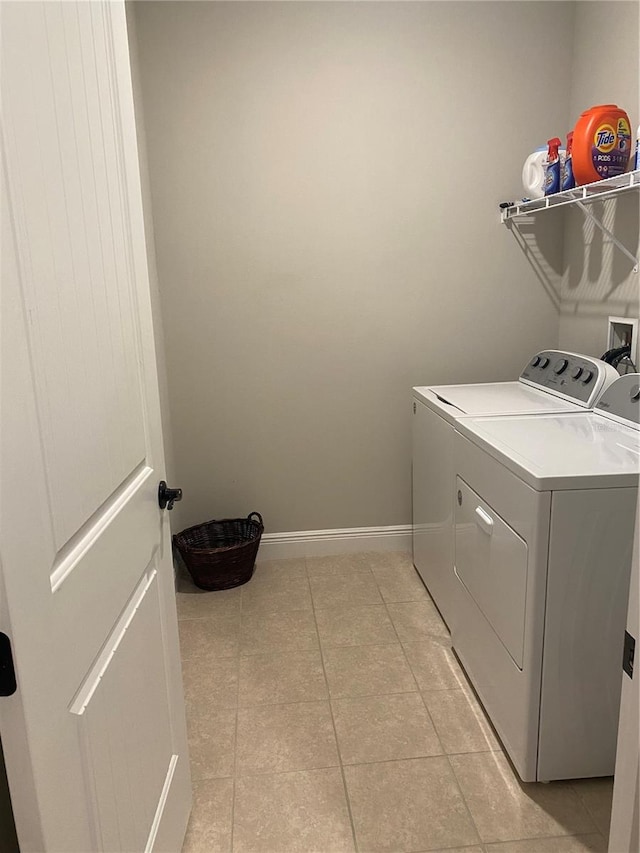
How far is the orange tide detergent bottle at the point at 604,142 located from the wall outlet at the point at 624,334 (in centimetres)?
54

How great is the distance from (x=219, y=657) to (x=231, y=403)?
115 cm

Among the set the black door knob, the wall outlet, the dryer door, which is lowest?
the dryer door

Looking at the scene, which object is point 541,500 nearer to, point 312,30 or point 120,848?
point 120,848

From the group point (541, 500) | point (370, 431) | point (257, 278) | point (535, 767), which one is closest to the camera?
point (541, 500)

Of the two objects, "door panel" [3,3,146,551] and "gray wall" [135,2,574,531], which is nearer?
"door panel" [3,3,146,551]

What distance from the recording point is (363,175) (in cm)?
274

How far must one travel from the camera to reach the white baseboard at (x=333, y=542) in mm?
3057

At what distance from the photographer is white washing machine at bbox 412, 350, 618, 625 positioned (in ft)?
7.22

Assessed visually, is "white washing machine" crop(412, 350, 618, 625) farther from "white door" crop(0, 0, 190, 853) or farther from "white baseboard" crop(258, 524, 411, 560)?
"white door" crop(0, 0, 190, 853)

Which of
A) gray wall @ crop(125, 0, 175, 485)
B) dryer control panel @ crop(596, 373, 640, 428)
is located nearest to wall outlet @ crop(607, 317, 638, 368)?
dryer control panel @ crop(596, 373, 640, 428)

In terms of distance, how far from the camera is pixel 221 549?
2689mm

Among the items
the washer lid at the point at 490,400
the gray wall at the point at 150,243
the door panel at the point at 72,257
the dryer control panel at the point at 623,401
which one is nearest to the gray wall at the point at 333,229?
the gray wall at the point at 150,243

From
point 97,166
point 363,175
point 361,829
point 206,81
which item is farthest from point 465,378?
point 97,166

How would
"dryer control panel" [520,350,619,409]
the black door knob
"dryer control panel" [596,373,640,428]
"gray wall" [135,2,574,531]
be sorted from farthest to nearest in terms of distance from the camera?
"gray wall" [135,2,574,531], "dryer control panel" [520,350,619,409], "dryer control panel" [596,373,640,428], the black door knob
